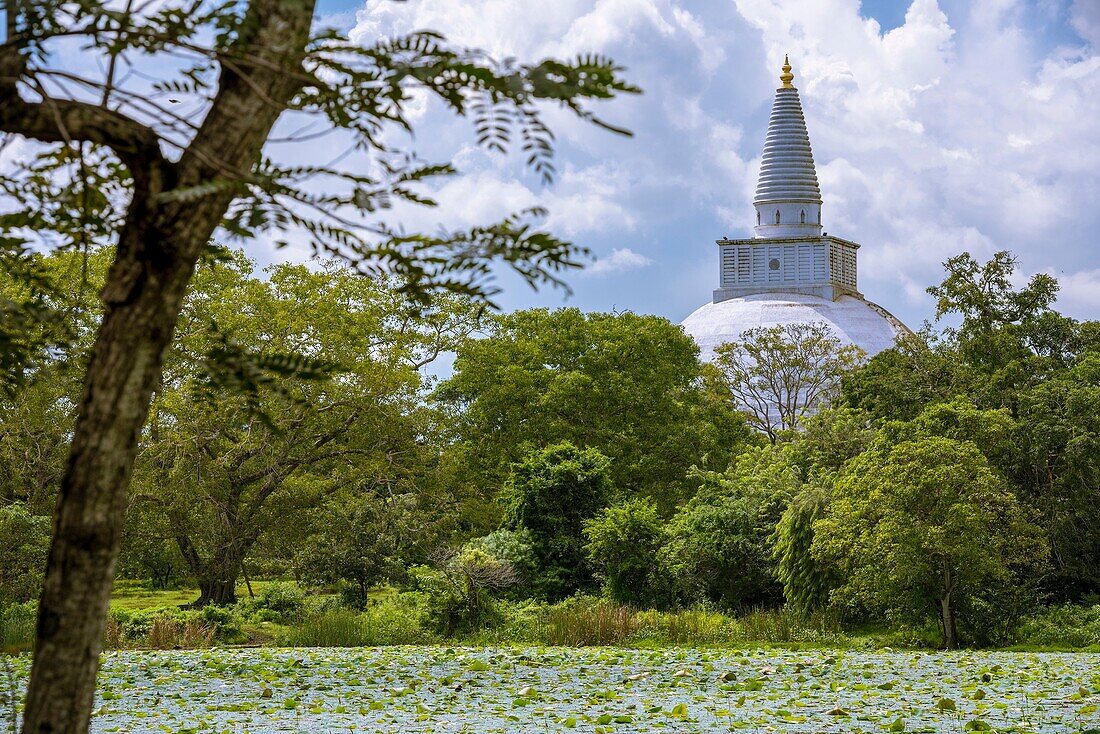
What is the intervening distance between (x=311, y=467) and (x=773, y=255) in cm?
3745

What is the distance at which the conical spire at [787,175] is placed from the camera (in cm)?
5888

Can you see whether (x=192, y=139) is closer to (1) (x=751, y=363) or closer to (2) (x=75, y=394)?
(2) (x=75, y=394)

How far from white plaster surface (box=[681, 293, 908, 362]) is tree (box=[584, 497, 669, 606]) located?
31.8 meters

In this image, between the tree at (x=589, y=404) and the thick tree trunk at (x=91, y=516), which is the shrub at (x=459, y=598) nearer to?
the tree at (x=589, y=404)

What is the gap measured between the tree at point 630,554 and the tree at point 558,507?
2.38ft

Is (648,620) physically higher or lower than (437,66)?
lower

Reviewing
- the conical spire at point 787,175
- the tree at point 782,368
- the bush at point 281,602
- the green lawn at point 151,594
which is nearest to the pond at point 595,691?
the bush at point 281,602

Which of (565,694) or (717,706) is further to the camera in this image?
(565,694)

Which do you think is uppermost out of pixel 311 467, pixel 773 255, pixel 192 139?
pixel 773 255

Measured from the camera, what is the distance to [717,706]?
9781mm

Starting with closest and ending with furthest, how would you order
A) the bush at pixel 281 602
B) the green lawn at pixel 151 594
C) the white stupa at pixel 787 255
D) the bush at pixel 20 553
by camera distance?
the bush at pixel 20 553 < the bush at pixel 281 602 < the green lawn at pixel 151 594 < the white stupa at pixel 787 255

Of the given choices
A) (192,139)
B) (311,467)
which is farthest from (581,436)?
(192,139)

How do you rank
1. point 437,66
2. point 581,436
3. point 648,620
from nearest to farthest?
point 437,66, point 648,620, point 581,436

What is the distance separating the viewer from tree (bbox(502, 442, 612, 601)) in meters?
21.6
